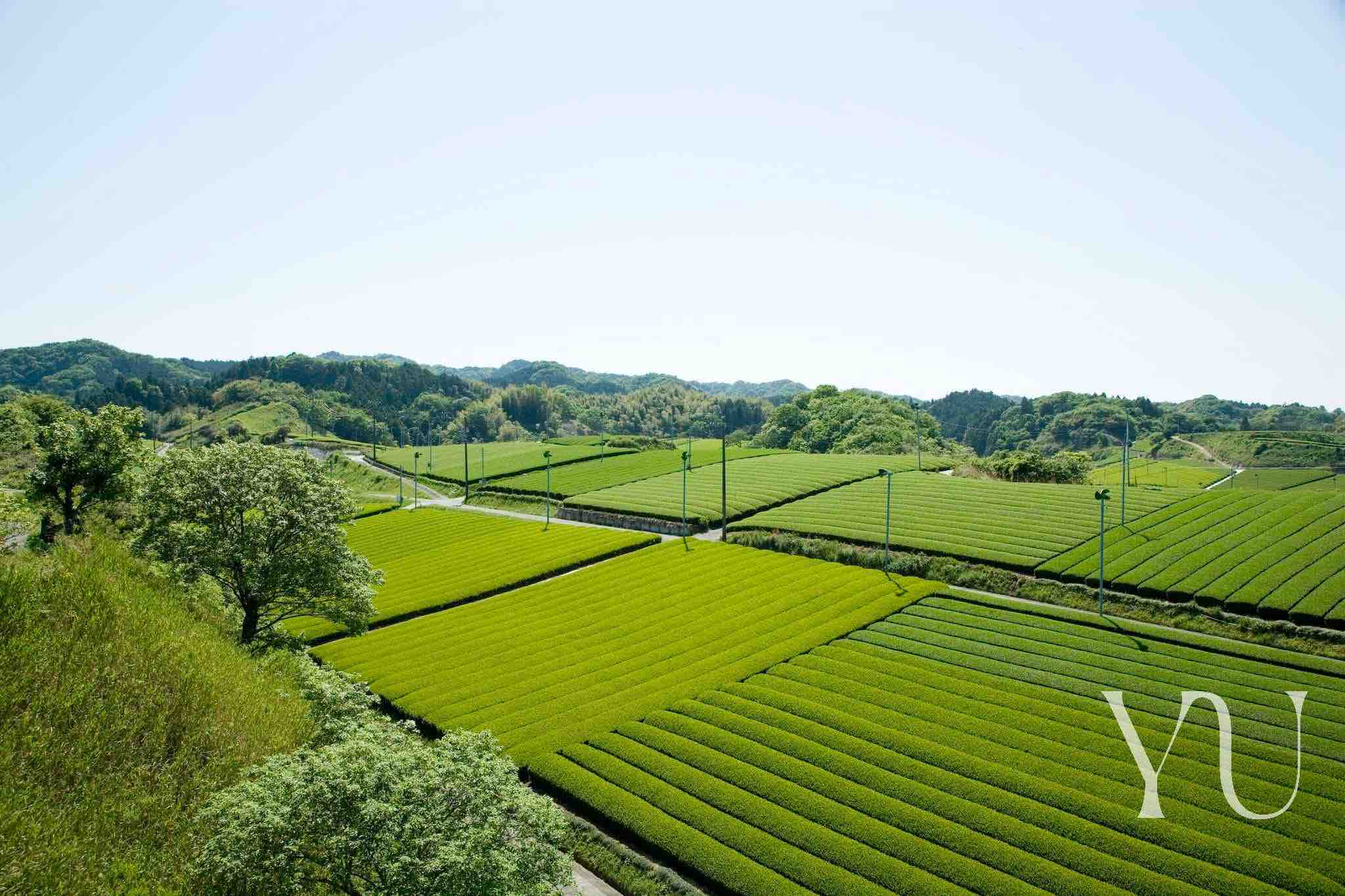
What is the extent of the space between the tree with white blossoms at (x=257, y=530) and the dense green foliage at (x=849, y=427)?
92.3 metres

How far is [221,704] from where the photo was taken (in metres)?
14.6

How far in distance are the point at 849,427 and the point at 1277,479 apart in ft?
190

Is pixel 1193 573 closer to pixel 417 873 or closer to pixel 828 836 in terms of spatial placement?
pixel 828 836

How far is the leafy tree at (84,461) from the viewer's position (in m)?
38.8

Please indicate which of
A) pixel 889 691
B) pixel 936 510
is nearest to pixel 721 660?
pixel 889 691

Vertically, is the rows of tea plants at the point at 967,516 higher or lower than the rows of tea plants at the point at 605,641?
higher

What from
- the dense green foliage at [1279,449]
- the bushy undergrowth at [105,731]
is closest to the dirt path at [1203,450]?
the dense green foliage at [1279,449]

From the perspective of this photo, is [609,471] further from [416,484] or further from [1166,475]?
[1166,475]

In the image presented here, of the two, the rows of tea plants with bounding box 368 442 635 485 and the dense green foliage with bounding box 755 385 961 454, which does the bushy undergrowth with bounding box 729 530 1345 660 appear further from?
the dense green foliage with bounding box 755 385 961 454

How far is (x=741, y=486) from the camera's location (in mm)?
80750

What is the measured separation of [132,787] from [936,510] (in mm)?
59115

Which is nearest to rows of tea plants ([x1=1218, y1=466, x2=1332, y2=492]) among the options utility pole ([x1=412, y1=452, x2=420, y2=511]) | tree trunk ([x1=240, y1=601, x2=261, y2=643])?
utility pole ([x1=412, y1=452, x2=420, y2=511])

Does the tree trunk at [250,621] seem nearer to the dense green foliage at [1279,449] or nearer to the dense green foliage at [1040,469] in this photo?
the dense green foliage at [1040,469]

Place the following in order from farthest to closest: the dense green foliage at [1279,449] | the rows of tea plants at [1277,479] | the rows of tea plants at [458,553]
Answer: the dense green foliage at [1279,449], the rows of tea plants at [1277,479], the rows of tea plants at [458,553]
